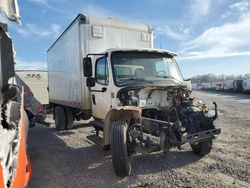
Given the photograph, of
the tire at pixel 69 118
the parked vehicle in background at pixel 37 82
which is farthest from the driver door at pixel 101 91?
the parked vehicle in background at pixel 37 82

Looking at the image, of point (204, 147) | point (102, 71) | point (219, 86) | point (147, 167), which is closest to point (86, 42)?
point (102, 71)

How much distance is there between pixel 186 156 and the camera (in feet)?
23.0

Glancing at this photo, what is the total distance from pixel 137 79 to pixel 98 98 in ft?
4.46

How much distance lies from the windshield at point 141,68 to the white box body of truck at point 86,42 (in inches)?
58.0

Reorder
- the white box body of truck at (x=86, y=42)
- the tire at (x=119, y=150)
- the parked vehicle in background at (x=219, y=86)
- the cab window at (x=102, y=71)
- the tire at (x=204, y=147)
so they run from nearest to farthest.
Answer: the tire at (x=119, y=150), the tire at (x=204, y=147), the cab window at (x=102, y=71), the white box body of truck at (x=86, y=42), the parked vehicle in background at (x=219, y=86)

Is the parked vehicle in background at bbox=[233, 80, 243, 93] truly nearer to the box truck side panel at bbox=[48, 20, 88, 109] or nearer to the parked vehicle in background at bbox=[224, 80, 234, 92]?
the parked vehicle in background at bbox=[224, 80, 234, 92]

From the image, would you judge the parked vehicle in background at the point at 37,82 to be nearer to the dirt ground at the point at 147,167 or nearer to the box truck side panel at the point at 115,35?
the dirt ground at the point at 147,167

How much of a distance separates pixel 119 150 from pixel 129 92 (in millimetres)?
1444

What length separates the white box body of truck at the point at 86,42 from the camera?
8047 mm

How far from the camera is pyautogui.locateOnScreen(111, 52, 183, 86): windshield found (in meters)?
6.68

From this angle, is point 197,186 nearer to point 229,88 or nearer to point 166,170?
point 166,170

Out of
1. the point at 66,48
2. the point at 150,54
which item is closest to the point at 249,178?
the point at 150,54

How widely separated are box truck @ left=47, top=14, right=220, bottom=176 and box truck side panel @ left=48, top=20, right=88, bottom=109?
0.10 feet

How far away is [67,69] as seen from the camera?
10.0 m
